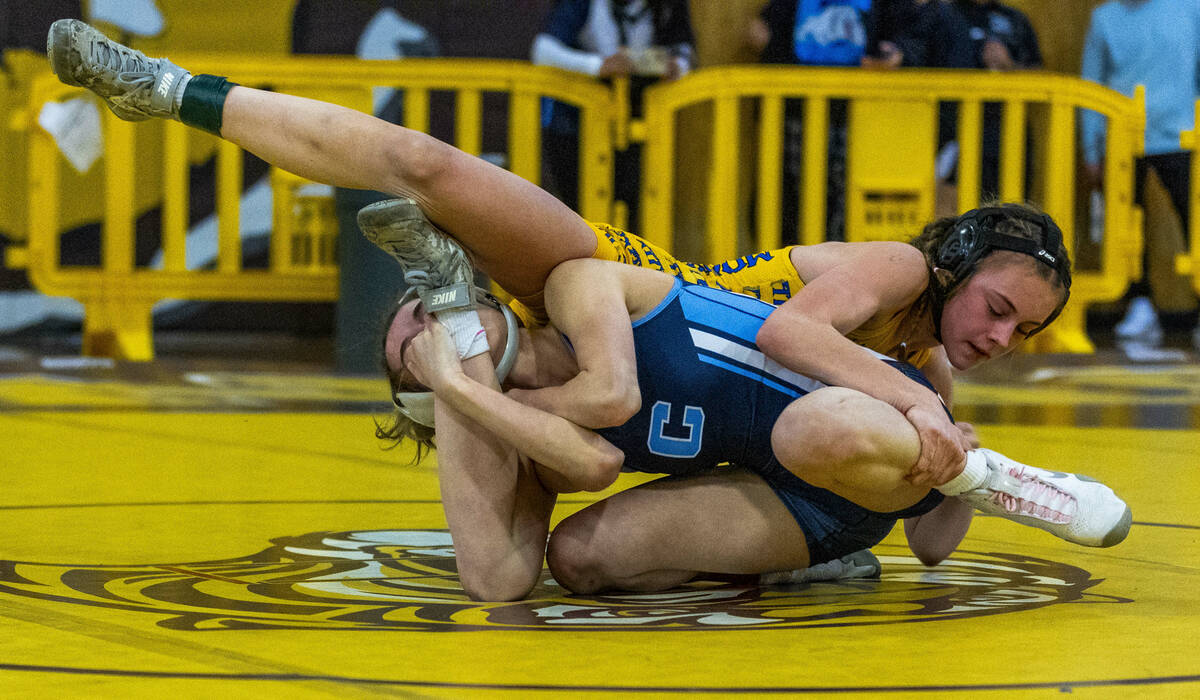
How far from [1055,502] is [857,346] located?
390 mm

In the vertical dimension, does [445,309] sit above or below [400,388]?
above

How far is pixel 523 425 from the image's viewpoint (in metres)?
2.36

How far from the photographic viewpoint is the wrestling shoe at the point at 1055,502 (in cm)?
236

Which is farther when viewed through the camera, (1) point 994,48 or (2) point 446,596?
(1) point 994,48

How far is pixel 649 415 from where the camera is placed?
8.14ft

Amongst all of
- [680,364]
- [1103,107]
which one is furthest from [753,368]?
[1103,107]

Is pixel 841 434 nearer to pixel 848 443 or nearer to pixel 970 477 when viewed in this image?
pixel 848 443

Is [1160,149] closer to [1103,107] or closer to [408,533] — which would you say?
[1103,107]

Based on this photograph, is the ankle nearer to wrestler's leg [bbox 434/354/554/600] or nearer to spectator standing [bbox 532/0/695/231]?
wrestler's leg [bbox 434/354/554/600]

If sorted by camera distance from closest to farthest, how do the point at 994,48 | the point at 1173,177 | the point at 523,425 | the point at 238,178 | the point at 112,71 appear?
the point at 523,425, the point at 112,71, the point at 994,48, the point at 238,178, the point at 1173,177

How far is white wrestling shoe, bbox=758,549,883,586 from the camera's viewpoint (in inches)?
101

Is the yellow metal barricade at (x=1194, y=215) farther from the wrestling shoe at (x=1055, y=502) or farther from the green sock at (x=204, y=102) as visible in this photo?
the green sock at (x=204, y=102)

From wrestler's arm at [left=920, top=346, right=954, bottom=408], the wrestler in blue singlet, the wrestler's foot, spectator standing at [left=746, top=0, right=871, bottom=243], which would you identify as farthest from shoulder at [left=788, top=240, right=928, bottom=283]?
spectator standing at [left=746, top=0, right=871, bottom=243]

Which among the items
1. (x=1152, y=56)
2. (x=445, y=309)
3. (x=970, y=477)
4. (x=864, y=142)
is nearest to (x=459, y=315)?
(x=445, y=309)
